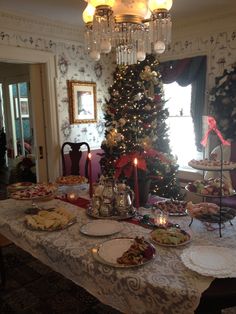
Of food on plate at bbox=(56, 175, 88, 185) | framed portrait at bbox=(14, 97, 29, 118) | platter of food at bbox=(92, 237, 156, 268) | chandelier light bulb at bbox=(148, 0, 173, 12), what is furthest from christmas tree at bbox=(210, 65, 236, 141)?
framed portrait at bbox=(14, 97, 29, 118)

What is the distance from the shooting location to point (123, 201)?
186 centimetres

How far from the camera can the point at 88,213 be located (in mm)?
1899

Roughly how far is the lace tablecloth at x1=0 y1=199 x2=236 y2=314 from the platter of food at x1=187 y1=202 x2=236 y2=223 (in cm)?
8

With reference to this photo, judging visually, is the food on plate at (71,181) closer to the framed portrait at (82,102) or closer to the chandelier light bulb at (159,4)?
the chandelier light bulb at (159,4)

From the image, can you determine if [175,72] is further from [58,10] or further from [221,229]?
[221,229]

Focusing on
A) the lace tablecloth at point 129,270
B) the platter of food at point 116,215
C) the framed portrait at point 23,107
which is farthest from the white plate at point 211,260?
the framed portrait at point 23,107

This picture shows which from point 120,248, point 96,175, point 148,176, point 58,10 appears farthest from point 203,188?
point 96,175

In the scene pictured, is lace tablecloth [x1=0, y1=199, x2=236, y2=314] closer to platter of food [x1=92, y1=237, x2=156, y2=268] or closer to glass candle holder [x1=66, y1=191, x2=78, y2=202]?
platter of food [x1=92, y1=237, x2=156, y2=268]

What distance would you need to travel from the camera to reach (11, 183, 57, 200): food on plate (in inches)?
77.7

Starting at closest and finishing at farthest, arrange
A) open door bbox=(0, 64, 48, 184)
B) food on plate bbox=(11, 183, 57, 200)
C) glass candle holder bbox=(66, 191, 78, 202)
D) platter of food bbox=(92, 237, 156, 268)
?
platter of food bbox=(92, 237, 156, 268) < food on plate bbox=(11, 183, 57, 200) < glass candle holder bbox=(66, 191, 78, 202) < open door bbox=(0, 64, 48, 184)

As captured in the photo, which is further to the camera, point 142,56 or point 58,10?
point 58,10

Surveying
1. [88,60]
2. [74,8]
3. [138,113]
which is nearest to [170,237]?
[138,113]

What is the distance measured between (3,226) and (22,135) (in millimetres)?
3764

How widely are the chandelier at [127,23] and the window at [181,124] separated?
2331 mm
